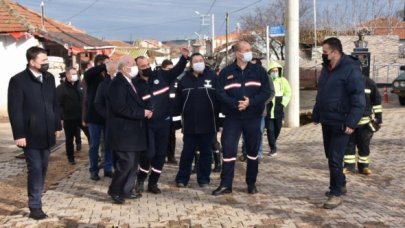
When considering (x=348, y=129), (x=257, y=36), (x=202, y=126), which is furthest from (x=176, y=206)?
(x=257, y=36)

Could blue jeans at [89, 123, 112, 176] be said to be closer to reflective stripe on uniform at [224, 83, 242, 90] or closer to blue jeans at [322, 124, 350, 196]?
reflective stripe on uniform at [224, 83, 242, 90]

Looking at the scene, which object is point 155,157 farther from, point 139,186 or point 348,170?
point 348,170

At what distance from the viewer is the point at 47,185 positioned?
826 centimetres

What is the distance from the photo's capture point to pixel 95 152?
8562 millimetres

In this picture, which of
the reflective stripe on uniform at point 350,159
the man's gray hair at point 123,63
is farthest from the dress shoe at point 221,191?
the reflective stripe on uniform at point 350,159

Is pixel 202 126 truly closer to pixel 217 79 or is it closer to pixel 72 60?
pixel 217 79

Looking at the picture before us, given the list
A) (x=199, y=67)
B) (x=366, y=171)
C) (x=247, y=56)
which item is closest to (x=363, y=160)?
(x=366, y=171)

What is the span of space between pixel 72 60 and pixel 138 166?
16.8m

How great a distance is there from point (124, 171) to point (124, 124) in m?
0.58

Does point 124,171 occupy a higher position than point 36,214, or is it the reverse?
point 124,171

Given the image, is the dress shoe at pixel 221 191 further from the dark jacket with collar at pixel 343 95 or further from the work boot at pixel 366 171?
the work boot at pixel 366 171

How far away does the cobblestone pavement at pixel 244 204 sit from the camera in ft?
19.2

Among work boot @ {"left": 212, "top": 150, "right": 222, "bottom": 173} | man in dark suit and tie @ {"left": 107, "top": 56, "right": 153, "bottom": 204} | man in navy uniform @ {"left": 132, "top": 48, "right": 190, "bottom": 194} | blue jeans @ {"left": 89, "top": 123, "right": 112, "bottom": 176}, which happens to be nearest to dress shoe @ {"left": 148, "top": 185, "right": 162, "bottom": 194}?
man in navy uniform @ {"left": 132, "top": 48, "right": 190, "bottom": 194}

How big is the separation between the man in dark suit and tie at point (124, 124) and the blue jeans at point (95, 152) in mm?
1813
